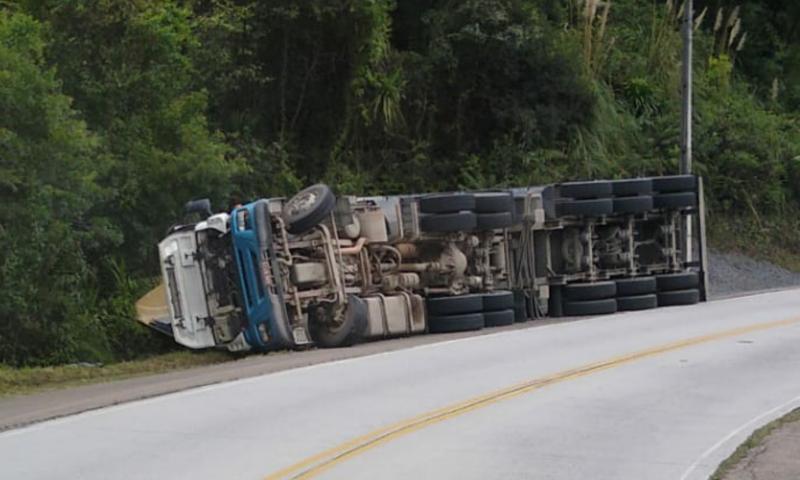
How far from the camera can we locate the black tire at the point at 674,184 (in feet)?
76.4

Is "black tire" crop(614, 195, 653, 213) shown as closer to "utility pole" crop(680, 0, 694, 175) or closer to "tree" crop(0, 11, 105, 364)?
"utility pole" crop(680, 0, 694, 175)

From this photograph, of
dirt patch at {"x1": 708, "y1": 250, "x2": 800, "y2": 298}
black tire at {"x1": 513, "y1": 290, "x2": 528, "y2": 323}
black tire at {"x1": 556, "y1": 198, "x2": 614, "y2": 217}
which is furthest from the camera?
dirt patch at {"x1": 708, "y1": 250, "x2": 800, "y2": 298}

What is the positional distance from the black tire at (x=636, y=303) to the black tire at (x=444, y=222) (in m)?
3.97

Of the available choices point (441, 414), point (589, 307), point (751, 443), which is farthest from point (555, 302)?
point (751, 443)

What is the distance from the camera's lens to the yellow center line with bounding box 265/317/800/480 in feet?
33.1

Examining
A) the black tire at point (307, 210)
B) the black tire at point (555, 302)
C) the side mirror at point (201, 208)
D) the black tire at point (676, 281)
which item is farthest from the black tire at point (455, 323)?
the black tire at point (676, 281)

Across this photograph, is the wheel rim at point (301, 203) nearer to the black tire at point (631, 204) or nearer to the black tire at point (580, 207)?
the black tire at point (580, 207)

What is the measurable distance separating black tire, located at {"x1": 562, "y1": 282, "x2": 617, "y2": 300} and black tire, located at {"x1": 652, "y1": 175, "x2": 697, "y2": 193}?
2.18 m

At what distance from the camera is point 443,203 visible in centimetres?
2009

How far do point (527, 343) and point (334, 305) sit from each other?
280 centimetres

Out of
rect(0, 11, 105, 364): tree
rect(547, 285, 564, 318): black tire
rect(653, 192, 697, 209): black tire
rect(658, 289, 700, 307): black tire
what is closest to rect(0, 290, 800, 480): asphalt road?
rect(547, 285, 564, 318): black tire

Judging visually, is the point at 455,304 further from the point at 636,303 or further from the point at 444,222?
the point at 636,303

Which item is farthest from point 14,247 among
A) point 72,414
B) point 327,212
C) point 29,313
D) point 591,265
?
point 591,265

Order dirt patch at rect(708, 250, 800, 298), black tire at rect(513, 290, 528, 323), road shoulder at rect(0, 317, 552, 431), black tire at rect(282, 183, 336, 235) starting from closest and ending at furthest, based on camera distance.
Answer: road shoulder at rect(0, 317, 552, 431), black tire at rect(282, 183, 336, 235), black tire at rect(513, 290, 528, 323), dirt patch at rect(708, 250, 800, 298)
